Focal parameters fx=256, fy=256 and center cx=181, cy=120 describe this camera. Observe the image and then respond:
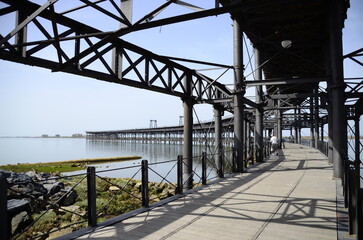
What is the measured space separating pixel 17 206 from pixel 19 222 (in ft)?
3.50

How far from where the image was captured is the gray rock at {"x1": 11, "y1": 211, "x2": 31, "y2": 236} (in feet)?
33.1

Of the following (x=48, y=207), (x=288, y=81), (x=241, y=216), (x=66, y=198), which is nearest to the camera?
(x=241, y=216)

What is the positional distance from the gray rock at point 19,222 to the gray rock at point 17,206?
1.17ft

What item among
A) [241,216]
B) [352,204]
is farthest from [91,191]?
[352,204]

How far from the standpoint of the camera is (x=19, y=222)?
33.8ft

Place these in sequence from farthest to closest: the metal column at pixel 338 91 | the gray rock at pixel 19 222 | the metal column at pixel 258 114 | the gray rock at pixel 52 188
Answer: the metal column at pixel 258 114 < the gray rock at pixel 52 188 < the metal column at pixel 338 91 < the gray rock at pixel 19 222

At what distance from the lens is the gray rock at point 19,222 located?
1010 centimetres

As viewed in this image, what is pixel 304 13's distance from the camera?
13.6 m

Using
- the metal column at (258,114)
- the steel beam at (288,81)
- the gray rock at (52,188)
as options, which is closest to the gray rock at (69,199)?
the gray rock at (52,188)

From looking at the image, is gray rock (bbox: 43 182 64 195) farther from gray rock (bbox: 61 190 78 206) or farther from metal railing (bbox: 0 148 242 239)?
gray rock (bbox: 61 190 78 206)

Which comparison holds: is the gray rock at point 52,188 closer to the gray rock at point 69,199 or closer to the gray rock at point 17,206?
the gray rock at point 69,199

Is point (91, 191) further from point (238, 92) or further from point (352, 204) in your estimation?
point (238, 92)

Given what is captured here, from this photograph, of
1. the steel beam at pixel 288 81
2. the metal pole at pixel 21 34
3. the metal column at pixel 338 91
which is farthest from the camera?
the steel beam at pixel 288 81

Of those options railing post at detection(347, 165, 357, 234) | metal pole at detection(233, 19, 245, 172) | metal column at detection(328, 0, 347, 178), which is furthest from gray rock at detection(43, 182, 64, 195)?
railing post at detection(347, 165, 357, 234)
